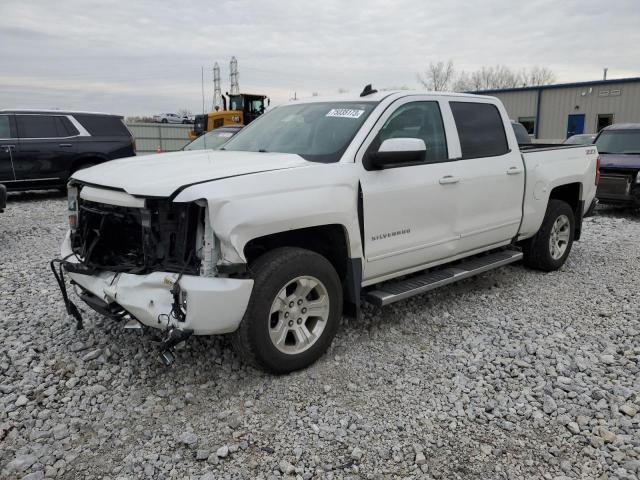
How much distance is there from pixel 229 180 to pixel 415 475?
192 centimetres

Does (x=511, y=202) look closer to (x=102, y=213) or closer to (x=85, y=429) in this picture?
(x=102, y=213)

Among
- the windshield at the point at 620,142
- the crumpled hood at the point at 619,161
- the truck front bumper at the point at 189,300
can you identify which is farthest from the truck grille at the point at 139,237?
the windshield at the point at 620,142

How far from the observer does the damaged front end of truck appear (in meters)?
3.09

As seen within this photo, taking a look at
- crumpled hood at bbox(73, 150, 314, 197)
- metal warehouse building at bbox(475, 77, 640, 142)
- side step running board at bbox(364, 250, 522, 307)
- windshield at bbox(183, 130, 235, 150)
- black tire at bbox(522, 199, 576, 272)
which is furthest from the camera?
metal warehouse building at bbox(475, 77, 640, 142)

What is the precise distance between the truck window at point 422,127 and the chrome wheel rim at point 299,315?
1307mm

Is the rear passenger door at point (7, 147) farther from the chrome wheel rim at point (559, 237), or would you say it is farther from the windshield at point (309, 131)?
the chrome wheel rim at point (559, 237)

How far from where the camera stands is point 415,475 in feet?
8.86

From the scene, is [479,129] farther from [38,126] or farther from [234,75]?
[234,75]

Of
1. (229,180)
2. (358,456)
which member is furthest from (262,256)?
(358,456)

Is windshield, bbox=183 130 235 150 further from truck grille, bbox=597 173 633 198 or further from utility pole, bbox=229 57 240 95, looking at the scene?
utility pole, bbox=229 57 240 95

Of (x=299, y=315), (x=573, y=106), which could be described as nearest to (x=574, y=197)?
(x=299, y=315)

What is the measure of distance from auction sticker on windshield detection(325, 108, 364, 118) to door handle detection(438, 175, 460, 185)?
0.88 metres

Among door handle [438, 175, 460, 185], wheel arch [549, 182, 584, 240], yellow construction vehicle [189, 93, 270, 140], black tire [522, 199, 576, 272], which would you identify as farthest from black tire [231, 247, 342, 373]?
yellow construction vehicle [189, 93, 270, 140]

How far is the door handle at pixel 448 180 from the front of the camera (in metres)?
4.39
